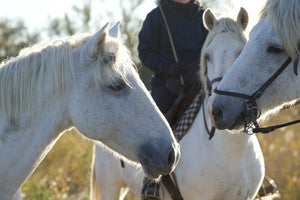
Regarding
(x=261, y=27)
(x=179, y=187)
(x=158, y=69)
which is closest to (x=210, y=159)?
(x=179, y=187)

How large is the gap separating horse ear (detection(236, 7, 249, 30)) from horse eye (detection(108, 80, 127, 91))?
167 centimetres

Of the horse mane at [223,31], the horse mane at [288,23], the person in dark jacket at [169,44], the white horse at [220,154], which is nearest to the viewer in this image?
the horse mane at [288,23]

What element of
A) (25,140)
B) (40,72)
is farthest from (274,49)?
(25,140)

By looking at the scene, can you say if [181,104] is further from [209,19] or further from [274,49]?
[274,49]

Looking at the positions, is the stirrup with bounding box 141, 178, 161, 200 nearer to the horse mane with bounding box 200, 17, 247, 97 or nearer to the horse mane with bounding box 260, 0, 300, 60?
the horse mane with bounding box 200, 17, 247, 97

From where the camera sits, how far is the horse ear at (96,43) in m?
2.39

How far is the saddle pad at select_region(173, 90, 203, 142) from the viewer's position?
3.91 meters

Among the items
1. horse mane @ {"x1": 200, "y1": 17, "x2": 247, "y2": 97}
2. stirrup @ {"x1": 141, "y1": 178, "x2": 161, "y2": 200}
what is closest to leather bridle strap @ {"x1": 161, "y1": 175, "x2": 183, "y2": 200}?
stirrup @ {"x1": 141, "y1": 178, "x2": 161, "y2": 200}

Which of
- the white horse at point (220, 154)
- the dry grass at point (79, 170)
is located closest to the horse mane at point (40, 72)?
the white horse at point (220, 154)

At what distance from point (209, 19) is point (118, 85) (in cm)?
172

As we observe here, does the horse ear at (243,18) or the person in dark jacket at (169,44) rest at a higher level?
the horse ear at (243,18)

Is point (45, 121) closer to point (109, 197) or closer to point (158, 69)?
point (158, 69)

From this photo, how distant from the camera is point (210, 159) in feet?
11.8

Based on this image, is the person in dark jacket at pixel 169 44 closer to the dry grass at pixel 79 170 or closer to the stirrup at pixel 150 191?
the stirrup at pixel 150 191
